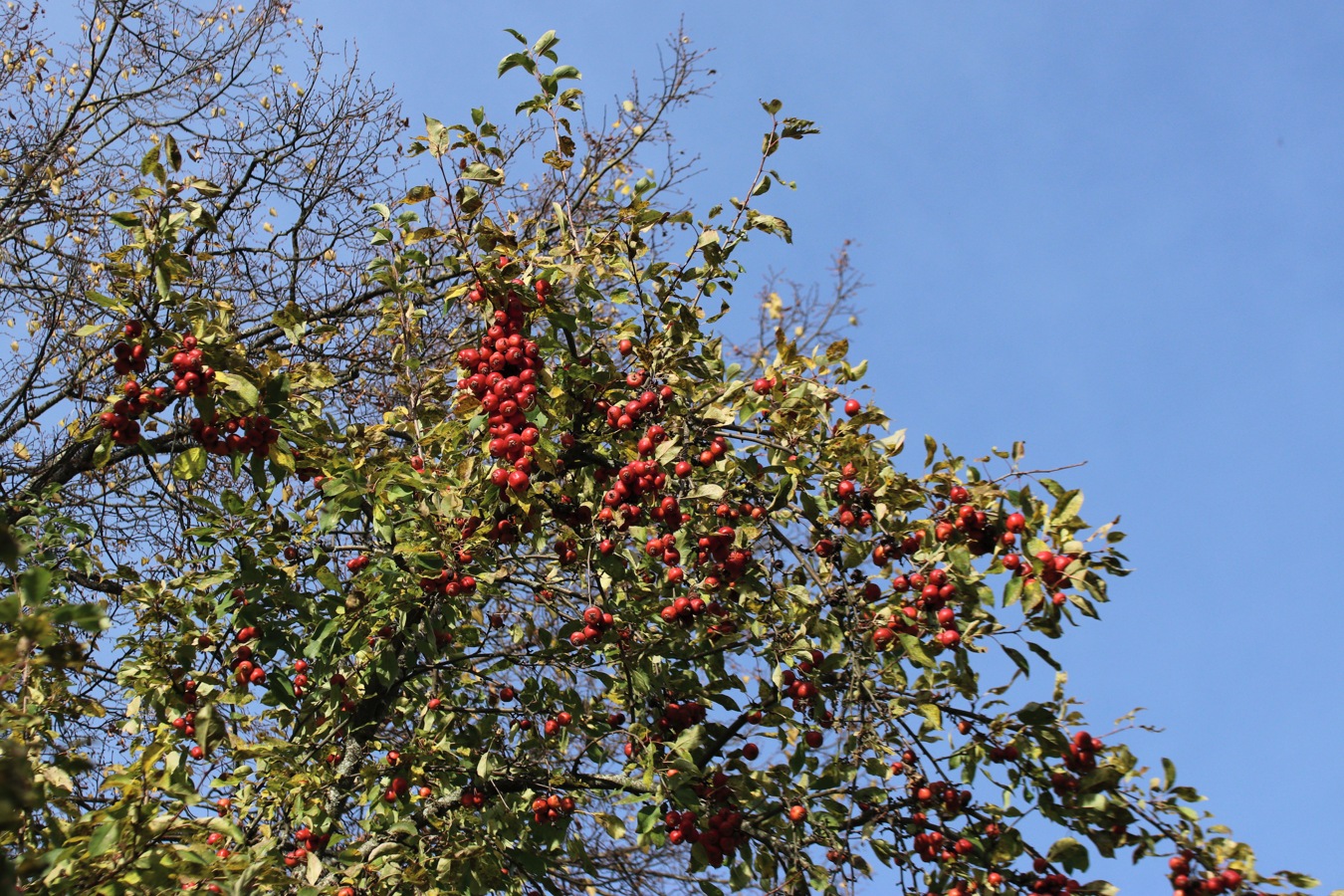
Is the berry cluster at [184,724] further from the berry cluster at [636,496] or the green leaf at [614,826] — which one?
the berry cluster at [636,496]

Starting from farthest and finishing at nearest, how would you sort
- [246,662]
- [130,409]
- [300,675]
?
1. [300,675]
2. [246,662]
3. [130,409]

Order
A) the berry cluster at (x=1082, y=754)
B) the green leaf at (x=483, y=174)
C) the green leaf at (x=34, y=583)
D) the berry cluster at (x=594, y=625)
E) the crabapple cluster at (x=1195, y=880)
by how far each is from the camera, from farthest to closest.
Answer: the berry cluster at (x=594, y=625) → the green leaf at (x=483, y=174) → the berry cluster at (x=1082, y=754) → the crabapple cluster at (x=1195, y=880) → the green leaf at (x=34, y=583)

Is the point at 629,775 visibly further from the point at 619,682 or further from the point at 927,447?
the point at 927,447

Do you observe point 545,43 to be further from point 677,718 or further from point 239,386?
point 677,718

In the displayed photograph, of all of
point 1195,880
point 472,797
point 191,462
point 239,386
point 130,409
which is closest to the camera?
point 1195,880

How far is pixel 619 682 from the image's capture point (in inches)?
189

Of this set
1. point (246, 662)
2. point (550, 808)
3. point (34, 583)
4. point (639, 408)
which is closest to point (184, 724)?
point (246, 662)

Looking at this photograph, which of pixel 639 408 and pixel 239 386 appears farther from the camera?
pixel 639 408

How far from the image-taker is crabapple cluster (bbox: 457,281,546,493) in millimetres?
3756

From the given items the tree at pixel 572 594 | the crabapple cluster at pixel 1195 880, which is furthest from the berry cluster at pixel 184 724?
the crabapple cluster at pixel 1195 880

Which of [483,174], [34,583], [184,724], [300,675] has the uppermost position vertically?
[483,174]

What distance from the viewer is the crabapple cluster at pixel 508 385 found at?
148 inches

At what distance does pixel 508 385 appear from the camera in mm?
3805

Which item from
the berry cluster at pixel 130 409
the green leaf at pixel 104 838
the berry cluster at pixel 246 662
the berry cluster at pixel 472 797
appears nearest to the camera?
the green leaf at pixel 104 838
